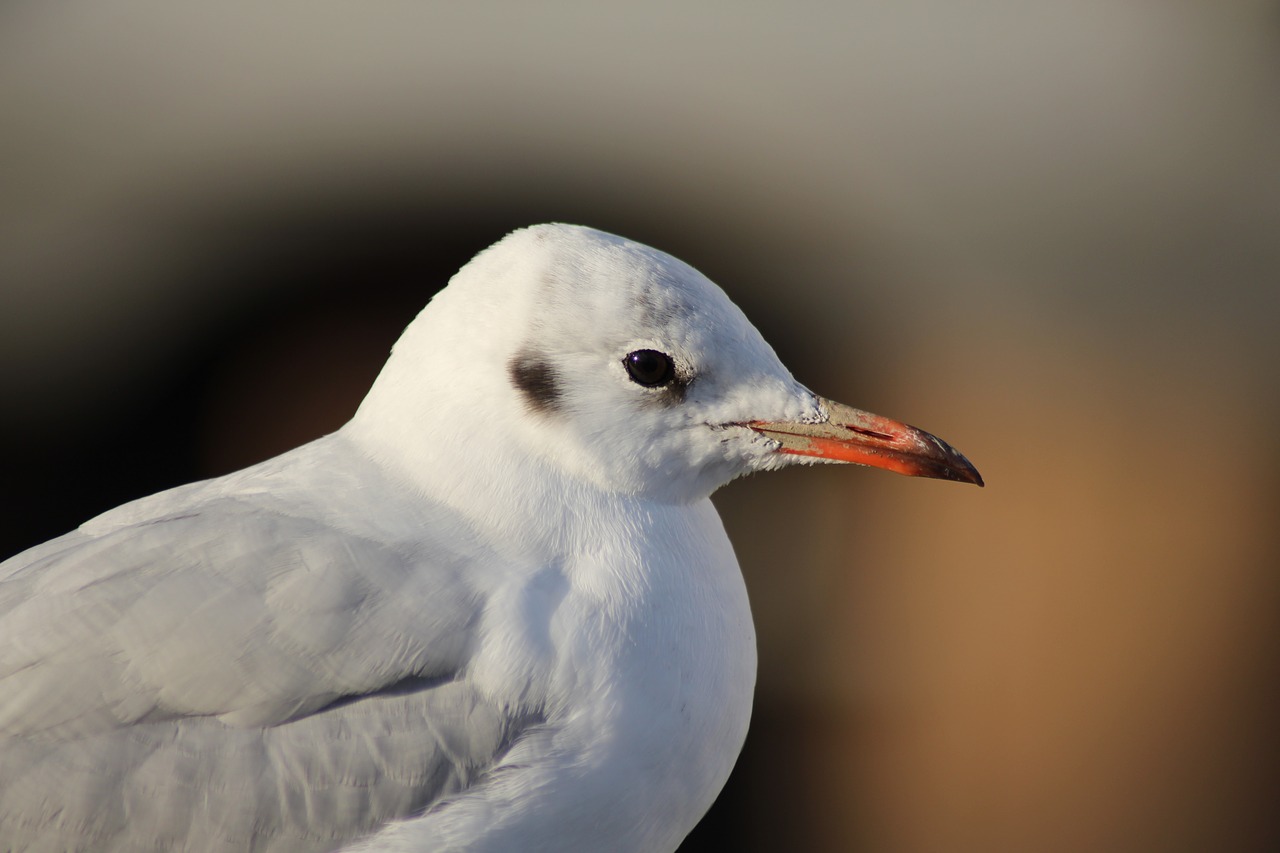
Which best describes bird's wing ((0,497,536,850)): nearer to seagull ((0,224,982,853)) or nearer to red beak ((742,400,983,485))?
seagull ((0,224,982,853))

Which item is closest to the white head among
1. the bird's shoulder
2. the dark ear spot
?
the dark ear spot

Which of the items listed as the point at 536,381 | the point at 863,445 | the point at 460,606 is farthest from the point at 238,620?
the point at 863,445

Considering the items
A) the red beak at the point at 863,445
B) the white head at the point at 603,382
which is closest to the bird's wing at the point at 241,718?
the white head at the point at 603,382

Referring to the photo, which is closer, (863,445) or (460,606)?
(460,606)

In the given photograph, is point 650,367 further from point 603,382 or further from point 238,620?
point 238,620

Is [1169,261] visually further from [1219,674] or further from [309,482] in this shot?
[309,482]
